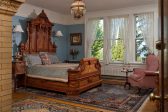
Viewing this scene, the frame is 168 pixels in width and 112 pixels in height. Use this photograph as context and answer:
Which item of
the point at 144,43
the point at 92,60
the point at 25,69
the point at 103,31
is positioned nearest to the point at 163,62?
the point at 92,60

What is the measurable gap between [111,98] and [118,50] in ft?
9.57

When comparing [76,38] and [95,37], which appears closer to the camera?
[95,37]

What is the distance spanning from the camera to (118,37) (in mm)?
6723

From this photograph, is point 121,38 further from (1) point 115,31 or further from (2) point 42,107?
(2) point 42,107

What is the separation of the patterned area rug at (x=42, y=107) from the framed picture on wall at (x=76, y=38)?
4.18 metres

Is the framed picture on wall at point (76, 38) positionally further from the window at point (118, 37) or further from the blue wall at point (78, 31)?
the window at point (118, 37)

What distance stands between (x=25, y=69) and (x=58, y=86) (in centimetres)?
133

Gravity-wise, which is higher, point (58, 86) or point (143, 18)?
point (143, 18)

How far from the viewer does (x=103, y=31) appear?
7043 mm

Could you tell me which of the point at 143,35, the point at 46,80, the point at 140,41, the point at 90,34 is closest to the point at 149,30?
the point at 143,35

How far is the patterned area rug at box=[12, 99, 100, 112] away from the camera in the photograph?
3.36 meters

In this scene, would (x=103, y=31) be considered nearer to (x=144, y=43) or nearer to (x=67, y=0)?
(x=144, y=43)

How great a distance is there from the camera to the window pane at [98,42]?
7.14 m

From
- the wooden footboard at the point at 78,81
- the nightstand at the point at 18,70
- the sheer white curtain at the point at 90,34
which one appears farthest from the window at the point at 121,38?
the nightstand at the point at 18,70
